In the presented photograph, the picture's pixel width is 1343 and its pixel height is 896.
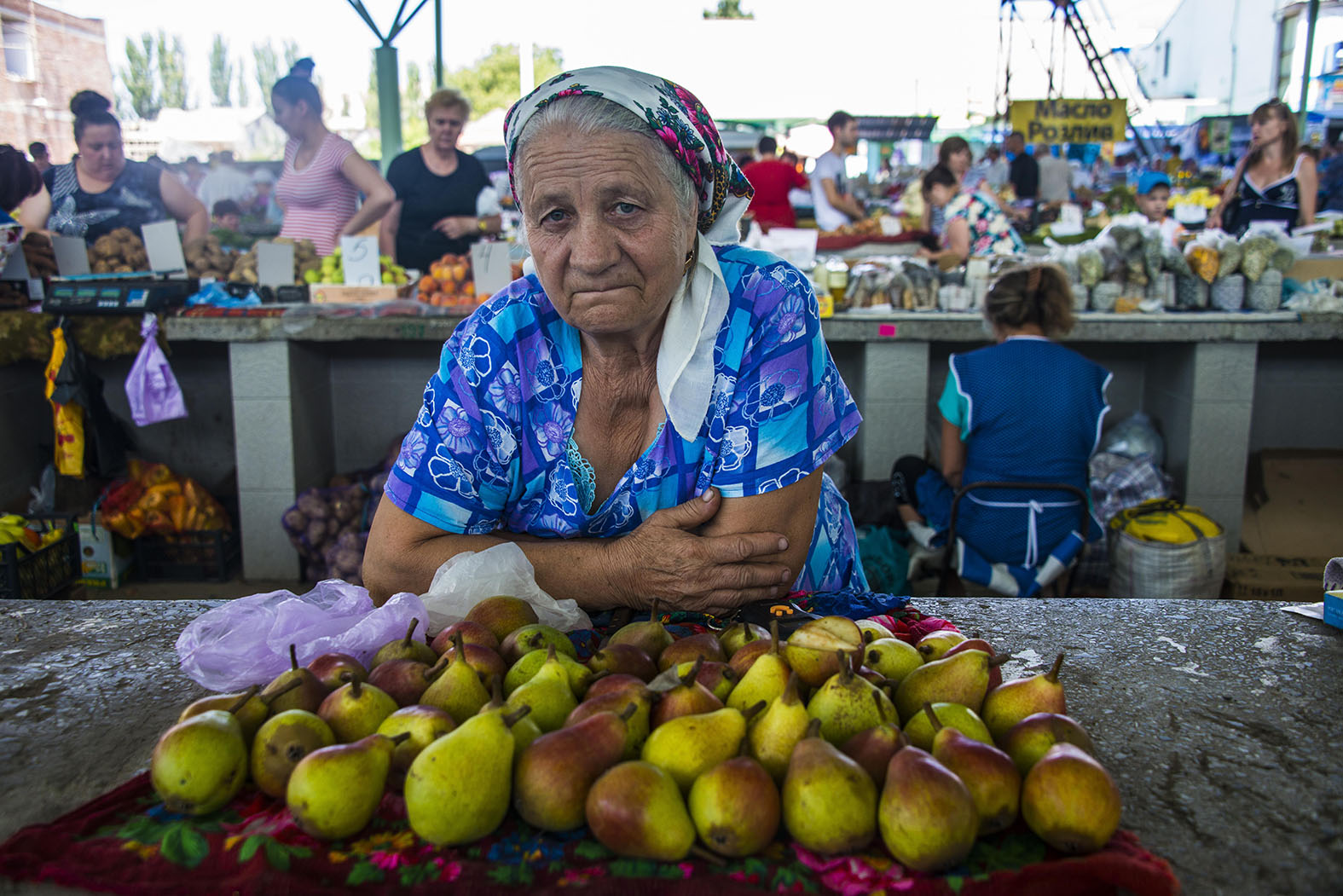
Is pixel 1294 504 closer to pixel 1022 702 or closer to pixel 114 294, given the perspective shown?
pixel 1022 702

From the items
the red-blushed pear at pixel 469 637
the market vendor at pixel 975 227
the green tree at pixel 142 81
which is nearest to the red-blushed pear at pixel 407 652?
the red-blushed pear at pixel 469 637

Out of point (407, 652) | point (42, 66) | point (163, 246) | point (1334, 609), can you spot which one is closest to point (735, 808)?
point (407, 652)

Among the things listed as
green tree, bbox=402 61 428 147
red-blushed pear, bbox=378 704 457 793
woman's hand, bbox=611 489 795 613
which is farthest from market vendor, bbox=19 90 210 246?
green tree, bbox=402 61 428 147

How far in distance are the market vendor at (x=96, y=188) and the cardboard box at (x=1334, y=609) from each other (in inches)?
234

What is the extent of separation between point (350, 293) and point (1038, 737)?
14.1 ft

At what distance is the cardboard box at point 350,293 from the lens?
4.62 meters

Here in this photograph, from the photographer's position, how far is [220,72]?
21.4 m

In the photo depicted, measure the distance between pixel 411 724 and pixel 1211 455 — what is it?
4.61 m

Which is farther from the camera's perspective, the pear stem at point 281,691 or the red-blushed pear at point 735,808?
the pear stem at point 281,691

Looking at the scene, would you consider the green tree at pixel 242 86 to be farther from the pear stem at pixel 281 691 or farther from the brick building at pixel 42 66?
the pear stem at pixel 281 691

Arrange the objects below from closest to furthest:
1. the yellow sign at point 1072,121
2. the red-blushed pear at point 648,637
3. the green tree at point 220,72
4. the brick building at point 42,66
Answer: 1. the red-blushed pear at point 648,637
2. the brick building at point 42,66
3. the yellow sign at point 1072,121
4. the green tree at point 220,72

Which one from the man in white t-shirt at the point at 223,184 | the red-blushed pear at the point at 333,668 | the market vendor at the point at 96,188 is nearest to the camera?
the red-blushed pear at the point at 333,668

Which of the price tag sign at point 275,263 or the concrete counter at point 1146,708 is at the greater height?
the price tag sign at point 275,263

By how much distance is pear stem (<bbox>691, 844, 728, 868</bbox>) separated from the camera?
0.92 m
